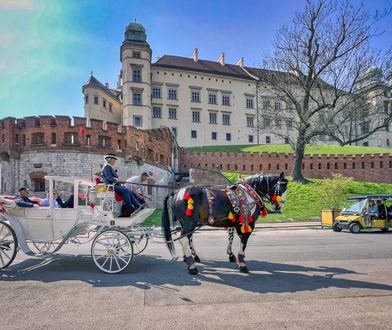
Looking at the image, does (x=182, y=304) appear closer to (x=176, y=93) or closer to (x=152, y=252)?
(x=152, y=252)

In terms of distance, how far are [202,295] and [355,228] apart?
13587 mm

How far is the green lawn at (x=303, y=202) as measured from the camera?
22703mm

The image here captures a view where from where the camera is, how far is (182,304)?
477cm

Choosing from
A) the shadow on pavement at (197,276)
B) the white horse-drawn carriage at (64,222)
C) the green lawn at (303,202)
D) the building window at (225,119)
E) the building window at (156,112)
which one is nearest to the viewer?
the shadow on pavement at (197,276)

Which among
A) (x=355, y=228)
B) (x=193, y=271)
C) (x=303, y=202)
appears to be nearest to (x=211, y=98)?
(x=303, y=202)

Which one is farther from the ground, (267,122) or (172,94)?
(172,94)

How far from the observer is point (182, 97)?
60.4 m

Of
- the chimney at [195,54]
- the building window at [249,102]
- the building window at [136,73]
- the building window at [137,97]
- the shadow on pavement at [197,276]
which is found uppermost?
the chimney at [195,54]

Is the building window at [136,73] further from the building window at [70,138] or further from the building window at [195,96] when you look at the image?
the building window at [70,138]

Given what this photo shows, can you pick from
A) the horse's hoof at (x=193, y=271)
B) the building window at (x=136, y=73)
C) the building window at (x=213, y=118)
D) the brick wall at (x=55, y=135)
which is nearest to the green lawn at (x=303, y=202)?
the brick wall at (x=55, y=135)

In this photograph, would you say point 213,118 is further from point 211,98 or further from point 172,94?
point 172,94

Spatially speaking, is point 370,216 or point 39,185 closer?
point 370,216

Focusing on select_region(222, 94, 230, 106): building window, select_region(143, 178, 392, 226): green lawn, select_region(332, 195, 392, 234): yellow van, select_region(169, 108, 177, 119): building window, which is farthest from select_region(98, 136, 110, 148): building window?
select_region(222, 94, 230, 106): building window

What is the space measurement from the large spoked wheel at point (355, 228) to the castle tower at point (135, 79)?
42669 millimetres
